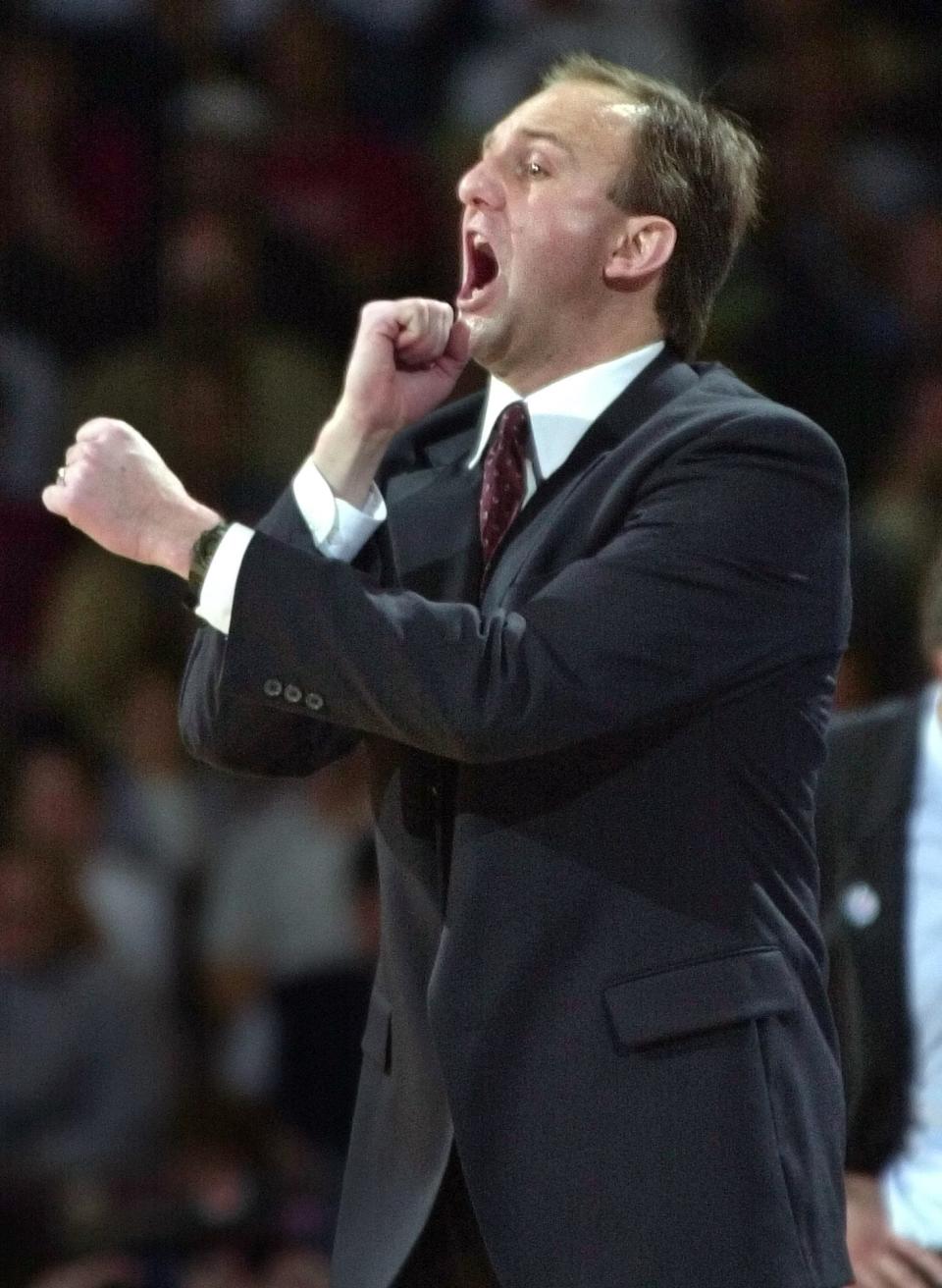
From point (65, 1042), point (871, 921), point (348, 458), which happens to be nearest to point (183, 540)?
point (348, 458)

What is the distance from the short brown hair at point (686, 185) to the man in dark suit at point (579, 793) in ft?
0.42

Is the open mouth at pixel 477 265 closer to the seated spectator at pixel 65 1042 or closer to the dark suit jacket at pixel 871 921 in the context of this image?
the dark suit jacket at pixel 871 921

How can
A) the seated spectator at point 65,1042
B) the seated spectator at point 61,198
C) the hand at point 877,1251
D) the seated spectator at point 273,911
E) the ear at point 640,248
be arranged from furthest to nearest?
the seated spectator at point 61,198
the seated spectator at point 273,911
the seated spectator at point 65,1042
the hand at point 877,1251
the ear at point 640,248

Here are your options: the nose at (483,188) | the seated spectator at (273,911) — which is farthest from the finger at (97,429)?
the seated spectator at (273,911)

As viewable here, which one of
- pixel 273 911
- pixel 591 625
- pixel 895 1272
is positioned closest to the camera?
pixel 591 625

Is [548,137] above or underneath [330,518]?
above

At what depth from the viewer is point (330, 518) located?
243cm

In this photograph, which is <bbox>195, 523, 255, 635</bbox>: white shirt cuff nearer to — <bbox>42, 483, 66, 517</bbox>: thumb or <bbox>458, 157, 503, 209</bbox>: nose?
<bbox>42, 483, 66, 517</bbox>: thumb

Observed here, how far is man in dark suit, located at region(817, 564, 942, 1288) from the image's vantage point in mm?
3197

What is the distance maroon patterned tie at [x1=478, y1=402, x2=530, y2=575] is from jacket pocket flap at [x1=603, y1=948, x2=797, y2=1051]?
0.47 m

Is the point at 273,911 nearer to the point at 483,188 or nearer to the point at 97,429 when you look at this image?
the point at 483,188

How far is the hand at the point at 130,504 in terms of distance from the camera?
228 cm

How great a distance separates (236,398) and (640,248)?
3.86 m

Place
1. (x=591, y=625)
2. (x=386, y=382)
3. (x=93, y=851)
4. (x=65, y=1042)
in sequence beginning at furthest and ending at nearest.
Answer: (x=93, y=851), (x=65, y=1042), (x=386, y=382), (x=591, y=625)
